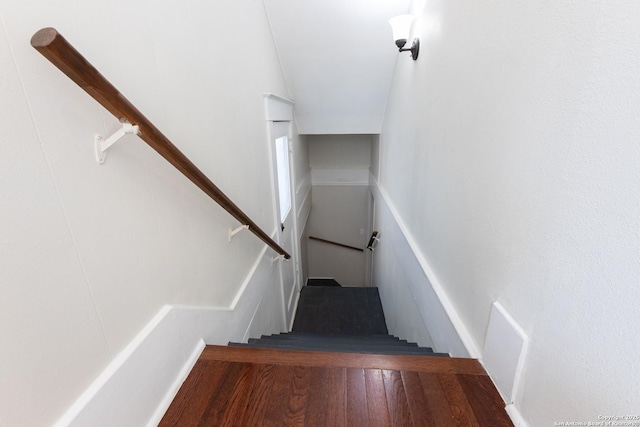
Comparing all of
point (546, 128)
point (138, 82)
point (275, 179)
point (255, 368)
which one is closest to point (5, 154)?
point (138, 82)

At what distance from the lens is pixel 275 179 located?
272 cm

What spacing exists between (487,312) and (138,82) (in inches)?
55.7

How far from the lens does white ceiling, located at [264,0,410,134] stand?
8.11 ft

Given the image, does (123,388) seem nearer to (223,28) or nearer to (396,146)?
(223,28)

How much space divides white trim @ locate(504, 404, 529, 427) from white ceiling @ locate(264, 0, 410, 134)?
2.59 meters

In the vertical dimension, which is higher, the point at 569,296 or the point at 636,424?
the point at 569,296

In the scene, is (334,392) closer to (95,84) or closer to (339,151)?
(95,84)

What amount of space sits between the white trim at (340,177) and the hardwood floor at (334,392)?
4.76 m

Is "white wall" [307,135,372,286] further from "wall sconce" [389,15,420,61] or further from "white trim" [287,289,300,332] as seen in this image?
"wall sconce" [389,15,420,61]

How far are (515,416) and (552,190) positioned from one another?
2.32ft

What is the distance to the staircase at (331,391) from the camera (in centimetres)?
97

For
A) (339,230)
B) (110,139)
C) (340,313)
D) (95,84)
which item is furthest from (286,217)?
(339,230)

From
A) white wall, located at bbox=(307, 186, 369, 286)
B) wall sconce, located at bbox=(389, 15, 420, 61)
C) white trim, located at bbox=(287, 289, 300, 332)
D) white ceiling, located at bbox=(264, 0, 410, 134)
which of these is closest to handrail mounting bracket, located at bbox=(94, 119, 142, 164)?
wall sconce, located at bbox=(389, 15, 420, 61)

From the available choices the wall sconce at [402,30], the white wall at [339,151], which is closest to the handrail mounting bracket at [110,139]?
the wall sconce at [402,30]
